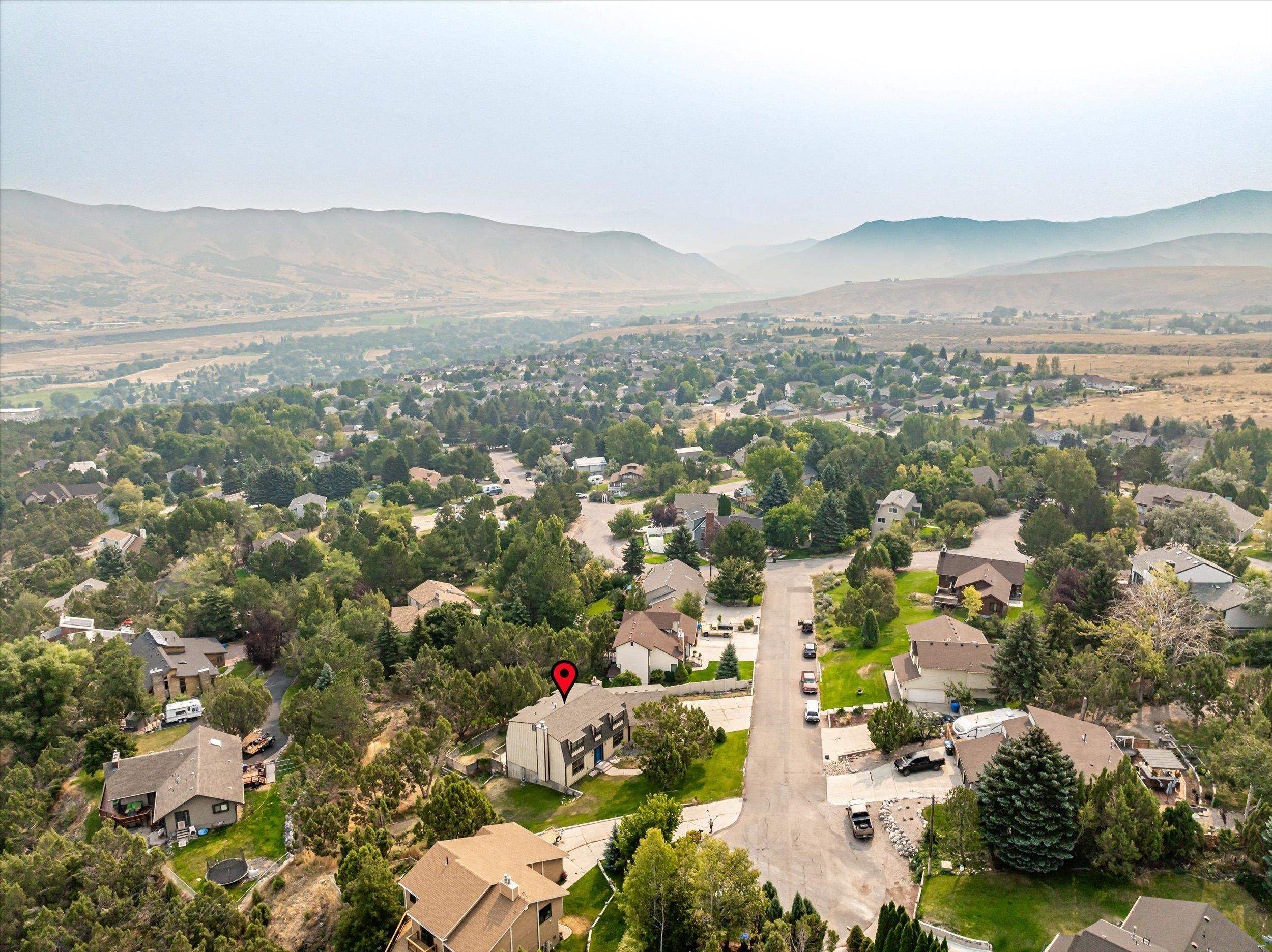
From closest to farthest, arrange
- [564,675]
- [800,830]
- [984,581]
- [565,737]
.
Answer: [800,830] < [565,737] < [564,675] < [984,581]

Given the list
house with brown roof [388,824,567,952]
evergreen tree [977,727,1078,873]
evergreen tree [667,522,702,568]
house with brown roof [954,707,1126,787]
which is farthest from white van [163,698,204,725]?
evergreen tree [977,727,1078,873]

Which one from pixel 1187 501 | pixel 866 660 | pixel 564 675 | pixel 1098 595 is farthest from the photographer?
pixel 1187 501

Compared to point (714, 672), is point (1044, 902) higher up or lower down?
higher up

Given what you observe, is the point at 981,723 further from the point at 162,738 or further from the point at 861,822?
the point at 162,738

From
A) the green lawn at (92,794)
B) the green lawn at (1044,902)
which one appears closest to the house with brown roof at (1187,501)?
the green lawn at (1044,902)

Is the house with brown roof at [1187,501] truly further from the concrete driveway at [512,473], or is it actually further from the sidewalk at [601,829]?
the concrete driveway at [512,473]

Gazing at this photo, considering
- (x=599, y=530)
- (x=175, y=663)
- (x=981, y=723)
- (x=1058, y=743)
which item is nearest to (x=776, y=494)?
(x=599, y=530)

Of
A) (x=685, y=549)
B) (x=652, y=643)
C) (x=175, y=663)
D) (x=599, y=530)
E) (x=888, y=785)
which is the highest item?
(x=652, y=643)
